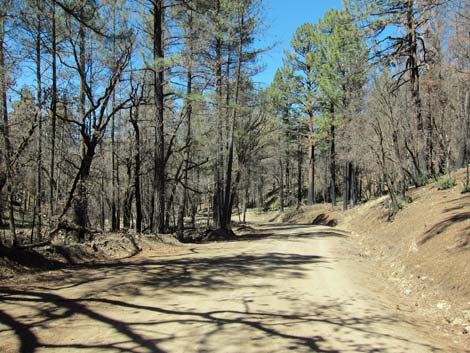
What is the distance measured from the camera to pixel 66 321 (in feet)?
17.1

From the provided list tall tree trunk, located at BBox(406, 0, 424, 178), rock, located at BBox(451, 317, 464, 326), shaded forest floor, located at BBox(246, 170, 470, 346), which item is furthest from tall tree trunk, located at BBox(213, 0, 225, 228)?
rock, located at BBox(451, 317, 464, 326)

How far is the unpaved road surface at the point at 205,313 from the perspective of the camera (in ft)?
15.0

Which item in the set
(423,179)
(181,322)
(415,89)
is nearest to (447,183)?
(423,179)

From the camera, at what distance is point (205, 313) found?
5.75 meters

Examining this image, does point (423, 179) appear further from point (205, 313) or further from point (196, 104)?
point (205, 313)

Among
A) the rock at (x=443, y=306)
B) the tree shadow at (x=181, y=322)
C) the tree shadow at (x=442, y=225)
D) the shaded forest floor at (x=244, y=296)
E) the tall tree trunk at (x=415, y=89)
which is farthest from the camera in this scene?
the tall tree trunk at (x=415, y=89)

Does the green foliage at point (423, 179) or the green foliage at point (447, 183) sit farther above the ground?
the green foliage at point (423, 179)

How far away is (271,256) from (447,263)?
5140mm

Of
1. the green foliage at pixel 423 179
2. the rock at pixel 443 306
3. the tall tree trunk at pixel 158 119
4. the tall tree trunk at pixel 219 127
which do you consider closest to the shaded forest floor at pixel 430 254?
the rock at pixel 443 306

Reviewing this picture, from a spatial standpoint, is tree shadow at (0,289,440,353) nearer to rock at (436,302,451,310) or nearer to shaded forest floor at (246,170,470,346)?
rock at (436,302,451,310)

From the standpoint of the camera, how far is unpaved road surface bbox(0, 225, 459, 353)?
457cm

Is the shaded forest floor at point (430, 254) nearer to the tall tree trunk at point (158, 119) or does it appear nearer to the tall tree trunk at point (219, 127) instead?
the tall tree trunk at point (158, 119)

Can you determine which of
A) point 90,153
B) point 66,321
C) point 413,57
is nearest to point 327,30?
point 413,57

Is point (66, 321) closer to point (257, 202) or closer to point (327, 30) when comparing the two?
point (327, 30)
